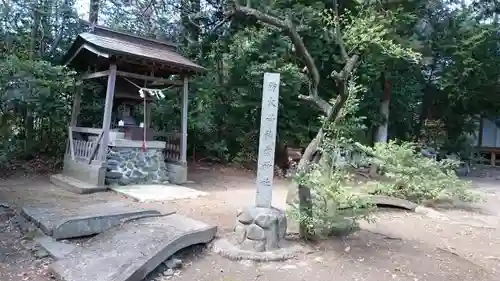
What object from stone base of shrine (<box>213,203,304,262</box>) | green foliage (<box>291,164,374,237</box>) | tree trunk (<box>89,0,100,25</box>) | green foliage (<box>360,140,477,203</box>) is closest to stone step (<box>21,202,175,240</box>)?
stone base of shrine (<box>213,203,304,262</box>)

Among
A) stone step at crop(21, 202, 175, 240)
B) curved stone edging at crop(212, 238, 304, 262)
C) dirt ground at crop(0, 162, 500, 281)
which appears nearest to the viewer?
dirt ground at crop(0, 162, 500, 281)

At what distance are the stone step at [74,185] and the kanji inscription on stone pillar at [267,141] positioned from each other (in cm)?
405

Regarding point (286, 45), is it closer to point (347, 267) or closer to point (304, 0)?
point (304, 0)

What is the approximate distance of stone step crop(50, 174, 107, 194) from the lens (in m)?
7.19

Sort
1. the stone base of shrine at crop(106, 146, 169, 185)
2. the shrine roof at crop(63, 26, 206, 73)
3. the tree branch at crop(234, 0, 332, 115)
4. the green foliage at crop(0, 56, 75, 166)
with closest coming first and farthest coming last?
1. the tree branch at crop(234, 0, 332, 115)
2. the shrine roof at crop(63, 26, 206, 73)
3. the stone base of shrine at crop(106, 146, 169, 185)
4. the green foliage at crop(0, 56, 75, 166)

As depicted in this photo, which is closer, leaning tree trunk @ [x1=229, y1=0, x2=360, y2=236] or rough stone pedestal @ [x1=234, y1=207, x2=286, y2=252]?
rough stone pedestal @ [x1=234, y1=207, x2=286, y2=252]

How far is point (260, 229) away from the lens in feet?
14.3

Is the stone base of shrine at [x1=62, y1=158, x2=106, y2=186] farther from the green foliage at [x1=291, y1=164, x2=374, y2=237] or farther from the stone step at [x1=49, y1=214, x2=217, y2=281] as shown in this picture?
the green foliage at [x1=291, y1=164, x2=374, y2=237]

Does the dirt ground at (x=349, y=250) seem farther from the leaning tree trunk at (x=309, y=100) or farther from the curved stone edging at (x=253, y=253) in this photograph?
the leaning tree trunk at (x=309, y=100)

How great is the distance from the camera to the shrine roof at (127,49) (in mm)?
7586

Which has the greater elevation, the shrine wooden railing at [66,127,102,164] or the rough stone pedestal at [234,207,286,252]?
the shrine wooden railing at [66,127,102,164]

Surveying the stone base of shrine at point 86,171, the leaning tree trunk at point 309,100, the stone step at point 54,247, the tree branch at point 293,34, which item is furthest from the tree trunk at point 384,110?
the stone step at point 54,247

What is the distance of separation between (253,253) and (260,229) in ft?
0.89

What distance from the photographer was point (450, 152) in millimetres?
15914
